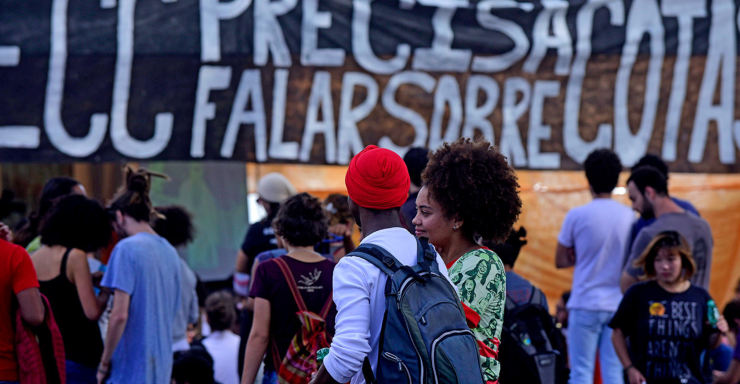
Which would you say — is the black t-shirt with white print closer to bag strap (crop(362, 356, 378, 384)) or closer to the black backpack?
the black backpack

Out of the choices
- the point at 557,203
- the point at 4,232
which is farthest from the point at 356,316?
the point at 557,203

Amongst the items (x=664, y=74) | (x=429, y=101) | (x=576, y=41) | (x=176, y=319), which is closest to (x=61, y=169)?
(x=176, y=319)

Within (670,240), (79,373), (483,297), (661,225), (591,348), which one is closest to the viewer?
(483,297)

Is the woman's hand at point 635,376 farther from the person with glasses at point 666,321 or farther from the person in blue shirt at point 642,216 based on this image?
the person in blue shirt at point 642,216

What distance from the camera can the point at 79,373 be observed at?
4355 millimetres

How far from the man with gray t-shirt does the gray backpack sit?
10.1 feet

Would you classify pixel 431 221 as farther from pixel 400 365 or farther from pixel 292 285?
pixel 292 285

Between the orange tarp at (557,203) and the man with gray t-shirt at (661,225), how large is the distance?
2.52 metres

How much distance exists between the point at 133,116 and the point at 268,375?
273 centimetres

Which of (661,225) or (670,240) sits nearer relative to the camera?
(670,240)

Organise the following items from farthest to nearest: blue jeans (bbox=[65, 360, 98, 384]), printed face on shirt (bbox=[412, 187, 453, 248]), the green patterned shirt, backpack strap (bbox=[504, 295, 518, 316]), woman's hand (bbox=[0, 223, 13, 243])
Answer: blue jeans (bbox=[65, 360, 98, 384]) → woman's hand (bbox=[0, 223, 13, 243]) → backpack strap (bbox=[504, 295, 518, 316]) → printed face on shirt (bbox=[412, 187, 453, 248]) → the green patterned shirt

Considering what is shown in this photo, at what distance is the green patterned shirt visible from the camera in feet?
8.41

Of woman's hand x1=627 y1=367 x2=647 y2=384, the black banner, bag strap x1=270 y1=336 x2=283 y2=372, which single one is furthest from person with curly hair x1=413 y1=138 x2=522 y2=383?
the black banner

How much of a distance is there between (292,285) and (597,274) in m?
2.49
